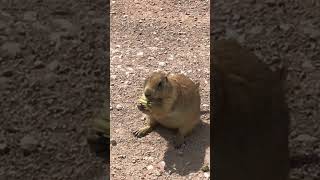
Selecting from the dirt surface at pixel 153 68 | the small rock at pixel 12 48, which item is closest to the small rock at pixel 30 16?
the small rock at pixel 12 48

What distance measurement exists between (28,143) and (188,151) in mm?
826

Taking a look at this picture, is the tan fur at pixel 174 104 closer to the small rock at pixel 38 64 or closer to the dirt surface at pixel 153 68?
the dirt surface at pixel 153 68

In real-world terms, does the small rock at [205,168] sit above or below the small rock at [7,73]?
below

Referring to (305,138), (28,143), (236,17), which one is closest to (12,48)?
(28,143)

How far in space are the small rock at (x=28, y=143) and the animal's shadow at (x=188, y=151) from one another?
64 cm

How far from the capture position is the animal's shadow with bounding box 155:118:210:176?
12.7ft

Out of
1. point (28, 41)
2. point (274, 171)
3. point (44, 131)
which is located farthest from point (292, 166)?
point (28, 41)

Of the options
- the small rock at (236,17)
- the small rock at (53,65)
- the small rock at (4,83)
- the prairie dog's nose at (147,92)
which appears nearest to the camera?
the prairie dog's nose at (147,92)

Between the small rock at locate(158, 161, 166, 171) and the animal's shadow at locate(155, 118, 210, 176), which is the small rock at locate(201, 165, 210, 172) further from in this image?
the small rock at locate(158, 161, 166, 171)

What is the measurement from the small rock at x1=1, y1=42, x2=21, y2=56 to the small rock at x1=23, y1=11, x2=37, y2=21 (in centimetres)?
23

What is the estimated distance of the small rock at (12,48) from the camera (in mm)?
4438

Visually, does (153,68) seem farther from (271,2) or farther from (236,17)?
(271,2)

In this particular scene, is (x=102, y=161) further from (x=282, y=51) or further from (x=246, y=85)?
(x=282, y=51)

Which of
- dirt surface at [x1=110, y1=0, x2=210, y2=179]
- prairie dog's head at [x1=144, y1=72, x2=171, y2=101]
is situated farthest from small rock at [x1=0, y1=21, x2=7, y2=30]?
prairie dog's head at [x1=144, y1=72, x2=171, y2=101]
